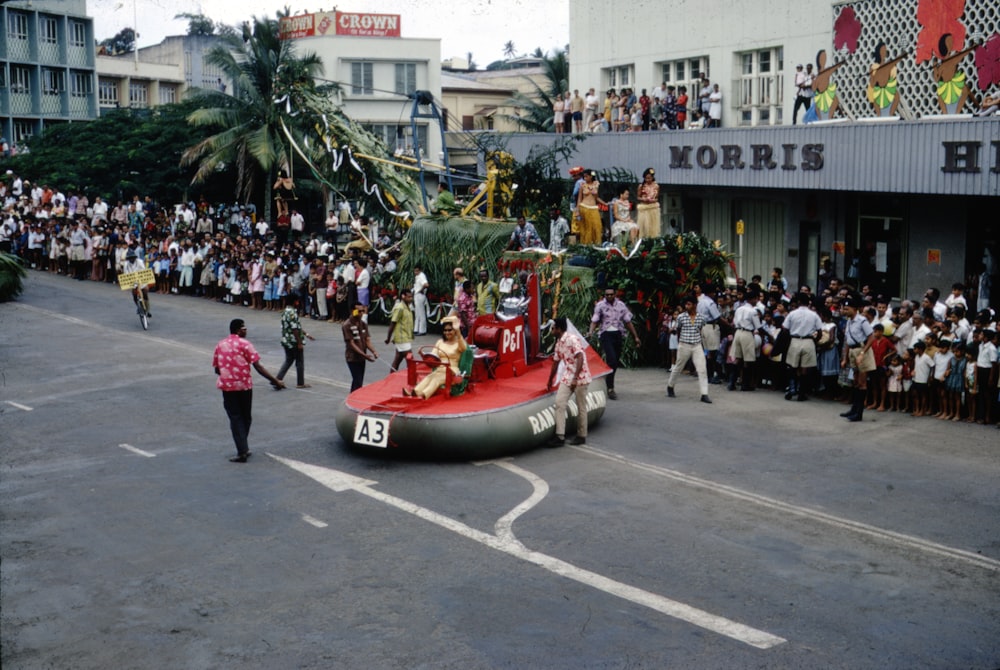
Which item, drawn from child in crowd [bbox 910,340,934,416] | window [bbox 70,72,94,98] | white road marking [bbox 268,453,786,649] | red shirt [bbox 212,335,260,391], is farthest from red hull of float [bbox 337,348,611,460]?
window [bbox 70,72,94,98]

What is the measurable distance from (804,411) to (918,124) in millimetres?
7612

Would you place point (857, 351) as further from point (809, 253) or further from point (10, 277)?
point (10, 277)

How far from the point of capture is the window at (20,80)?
52.9 meters

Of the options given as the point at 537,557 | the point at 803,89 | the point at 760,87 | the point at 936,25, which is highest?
the point at 936,25

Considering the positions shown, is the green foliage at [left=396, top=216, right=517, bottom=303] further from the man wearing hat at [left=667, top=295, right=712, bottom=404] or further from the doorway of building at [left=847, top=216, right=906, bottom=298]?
the doorway of building at [left=847, top=216, right=906, bottom=298]

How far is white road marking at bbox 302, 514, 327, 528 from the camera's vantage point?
12.4 metres

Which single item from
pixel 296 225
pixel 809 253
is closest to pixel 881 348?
pixel 809 253

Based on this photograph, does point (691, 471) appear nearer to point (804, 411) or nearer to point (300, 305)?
point (804, 411)

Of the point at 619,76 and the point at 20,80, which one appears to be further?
the point at 20,80

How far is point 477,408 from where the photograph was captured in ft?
49.1

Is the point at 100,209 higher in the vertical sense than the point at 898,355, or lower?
higher

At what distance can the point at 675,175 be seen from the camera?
96.6 feet

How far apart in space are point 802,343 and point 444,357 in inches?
255

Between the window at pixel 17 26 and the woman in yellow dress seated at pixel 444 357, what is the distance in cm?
4119
